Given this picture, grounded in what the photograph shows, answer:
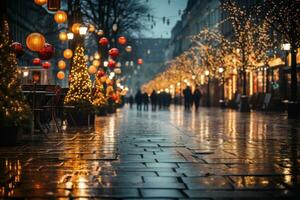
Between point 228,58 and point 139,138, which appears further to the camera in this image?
point 228,58

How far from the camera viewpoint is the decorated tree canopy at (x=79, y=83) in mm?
20250

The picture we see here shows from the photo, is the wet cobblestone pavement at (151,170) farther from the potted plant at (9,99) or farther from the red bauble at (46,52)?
the red bauble at (46,52)

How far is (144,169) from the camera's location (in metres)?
8.42

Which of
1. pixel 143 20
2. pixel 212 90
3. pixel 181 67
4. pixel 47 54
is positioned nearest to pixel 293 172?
pixel 47 54

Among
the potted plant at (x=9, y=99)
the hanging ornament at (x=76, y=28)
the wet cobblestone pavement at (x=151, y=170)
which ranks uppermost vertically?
the hanging ornament at (x=76, y=28)

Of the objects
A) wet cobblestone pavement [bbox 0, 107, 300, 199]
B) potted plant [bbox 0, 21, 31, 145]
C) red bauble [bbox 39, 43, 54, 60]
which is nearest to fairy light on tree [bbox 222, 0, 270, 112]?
red bauble [bbox 39, 43, 54, 60]

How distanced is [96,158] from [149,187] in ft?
10.3

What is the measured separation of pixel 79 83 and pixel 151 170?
12448mm

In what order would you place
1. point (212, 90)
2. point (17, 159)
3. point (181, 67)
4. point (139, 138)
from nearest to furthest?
point (17, 159), point (139, 138), point (212, 90), point (181, 67)

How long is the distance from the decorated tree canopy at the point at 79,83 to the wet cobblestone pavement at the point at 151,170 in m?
7.13

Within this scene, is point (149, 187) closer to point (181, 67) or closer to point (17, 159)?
point (17, 159)

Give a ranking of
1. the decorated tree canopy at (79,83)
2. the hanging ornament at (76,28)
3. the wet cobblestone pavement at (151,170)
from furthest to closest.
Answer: the hanging ornament at (76,28), the decorated tree canopy at (79,83), the wet cobblestone pavement at (151,170)

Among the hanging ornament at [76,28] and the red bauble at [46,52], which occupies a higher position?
the hanging ornament at [76,28]

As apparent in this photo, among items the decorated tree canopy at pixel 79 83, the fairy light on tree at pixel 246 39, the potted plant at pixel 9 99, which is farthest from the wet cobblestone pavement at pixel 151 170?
the fairy light on tree at pixel 246 39
